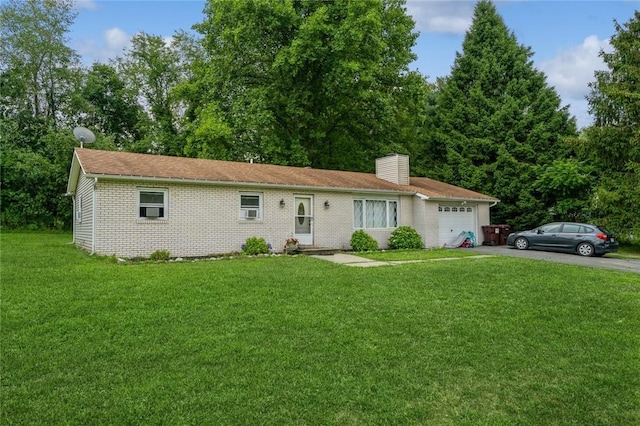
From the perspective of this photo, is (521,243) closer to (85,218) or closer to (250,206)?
(250,206)

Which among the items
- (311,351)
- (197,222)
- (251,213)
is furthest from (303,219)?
(311,351)

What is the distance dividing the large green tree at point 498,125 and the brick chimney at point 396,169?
7746mm

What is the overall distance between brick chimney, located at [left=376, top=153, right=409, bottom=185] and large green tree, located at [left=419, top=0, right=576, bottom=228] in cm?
775

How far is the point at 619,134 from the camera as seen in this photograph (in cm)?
1880

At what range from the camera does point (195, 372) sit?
3.93m

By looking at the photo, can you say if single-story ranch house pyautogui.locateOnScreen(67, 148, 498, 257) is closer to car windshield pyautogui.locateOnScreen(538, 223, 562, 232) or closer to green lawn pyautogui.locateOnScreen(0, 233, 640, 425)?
car windshield pyautogui.locateOnScreen(538, 223, 562, 232)

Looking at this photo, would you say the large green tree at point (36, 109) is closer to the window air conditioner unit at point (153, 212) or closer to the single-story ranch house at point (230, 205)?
the single-story ranch house at point (230, 205)

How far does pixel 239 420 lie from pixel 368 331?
2.47 metres

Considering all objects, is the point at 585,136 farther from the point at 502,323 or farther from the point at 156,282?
the point at 156,282

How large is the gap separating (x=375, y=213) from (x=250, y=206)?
5.46m

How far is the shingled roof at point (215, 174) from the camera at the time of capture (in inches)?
467

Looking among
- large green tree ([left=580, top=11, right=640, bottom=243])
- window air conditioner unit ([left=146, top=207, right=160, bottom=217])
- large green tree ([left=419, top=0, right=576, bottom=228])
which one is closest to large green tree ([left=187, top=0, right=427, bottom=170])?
large green tree ([left=419, top=0, right=576, bottom=228])

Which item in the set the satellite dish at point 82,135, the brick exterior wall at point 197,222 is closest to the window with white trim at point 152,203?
the brick exterior wall at point 197,222

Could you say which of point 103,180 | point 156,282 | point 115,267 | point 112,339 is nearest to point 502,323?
point 112,339
